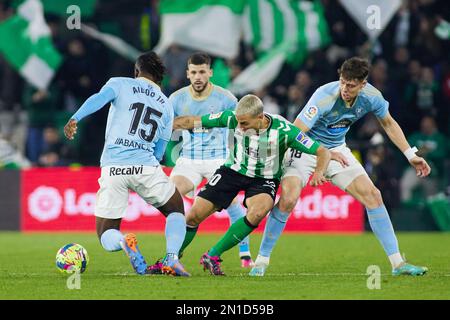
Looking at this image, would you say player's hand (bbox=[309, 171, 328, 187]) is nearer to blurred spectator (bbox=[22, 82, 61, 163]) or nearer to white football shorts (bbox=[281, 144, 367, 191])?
white football shorts (bbox=[281, 144, 367, 191])

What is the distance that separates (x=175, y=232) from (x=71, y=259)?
1187mm

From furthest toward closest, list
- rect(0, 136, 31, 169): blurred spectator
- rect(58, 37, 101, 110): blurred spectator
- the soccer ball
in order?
rect(58, 37, 101, 110): blurred spectator
rect(0, 136, 31, 169): blurred spectator
the soccer ball

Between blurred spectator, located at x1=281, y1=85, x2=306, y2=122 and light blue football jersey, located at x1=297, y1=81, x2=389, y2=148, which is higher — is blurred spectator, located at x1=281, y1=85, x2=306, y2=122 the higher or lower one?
the higher one

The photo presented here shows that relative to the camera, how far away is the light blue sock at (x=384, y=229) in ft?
35.8

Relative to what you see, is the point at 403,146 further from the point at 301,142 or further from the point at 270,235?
the point at 270,235

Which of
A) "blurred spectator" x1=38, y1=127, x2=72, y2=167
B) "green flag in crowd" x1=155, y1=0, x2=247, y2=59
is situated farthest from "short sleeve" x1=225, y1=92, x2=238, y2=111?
"blurred spectator" x1=38, y1=127, x2=72, y2=167

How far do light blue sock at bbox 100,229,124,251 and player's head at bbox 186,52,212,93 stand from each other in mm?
3061

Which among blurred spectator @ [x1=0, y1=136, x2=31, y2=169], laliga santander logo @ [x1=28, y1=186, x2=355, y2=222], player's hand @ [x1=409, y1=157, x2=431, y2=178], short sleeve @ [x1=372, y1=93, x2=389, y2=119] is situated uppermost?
blurred spectator @ [x1=0, y1=136, x2=31, y2=169]

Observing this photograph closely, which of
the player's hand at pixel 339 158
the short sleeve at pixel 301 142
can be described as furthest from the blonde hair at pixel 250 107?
the player's hand at pixel 339 158

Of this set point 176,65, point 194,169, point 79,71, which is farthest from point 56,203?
point 194,169

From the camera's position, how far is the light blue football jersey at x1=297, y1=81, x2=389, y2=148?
10891 millimetres

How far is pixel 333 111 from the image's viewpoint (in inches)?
438

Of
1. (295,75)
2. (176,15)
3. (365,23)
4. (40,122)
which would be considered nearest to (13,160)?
(40,122)

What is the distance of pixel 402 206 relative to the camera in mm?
19531
